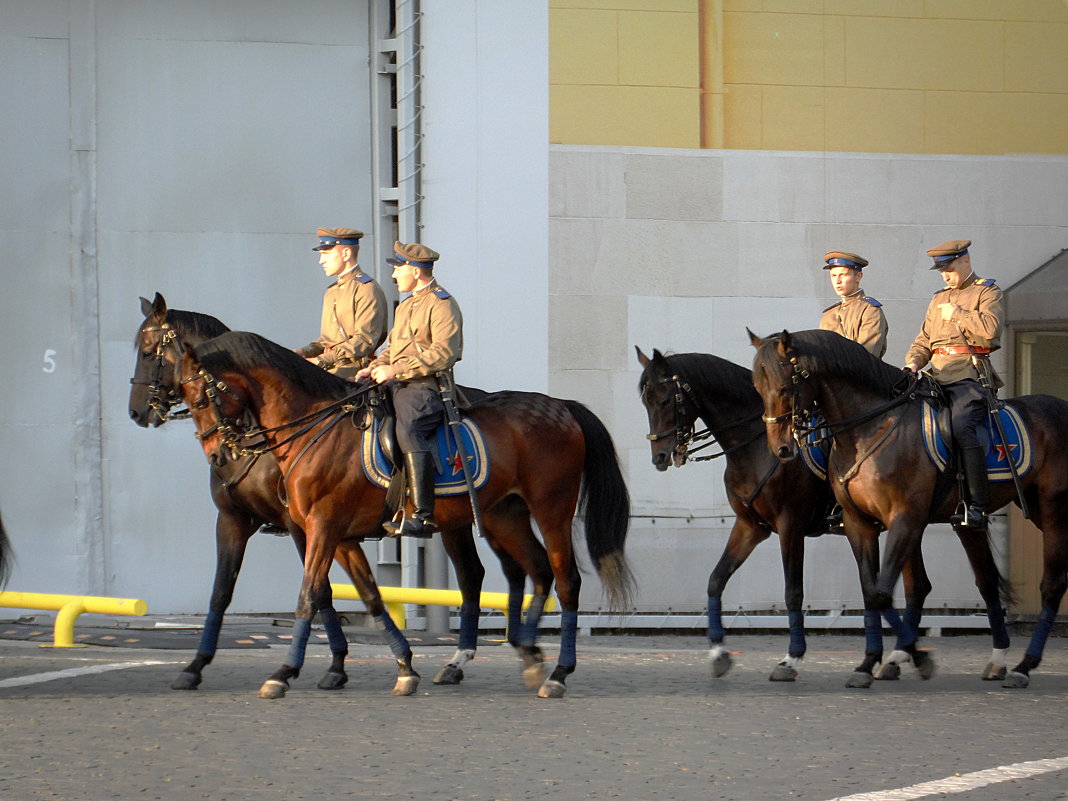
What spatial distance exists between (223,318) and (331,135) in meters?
2.01

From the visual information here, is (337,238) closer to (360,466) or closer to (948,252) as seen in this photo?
(360,466)

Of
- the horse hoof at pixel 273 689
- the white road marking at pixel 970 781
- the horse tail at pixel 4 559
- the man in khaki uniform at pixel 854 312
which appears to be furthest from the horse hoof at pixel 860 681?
the horse tail at pixel 4 559

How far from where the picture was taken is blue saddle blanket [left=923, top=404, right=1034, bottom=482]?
10078 mm

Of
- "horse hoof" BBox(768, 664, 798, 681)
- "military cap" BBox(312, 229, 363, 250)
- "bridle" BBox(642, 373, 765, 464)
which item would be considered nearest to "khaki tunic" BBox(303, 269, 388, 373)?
"military cap" BBox(312, 229, 363, 250)

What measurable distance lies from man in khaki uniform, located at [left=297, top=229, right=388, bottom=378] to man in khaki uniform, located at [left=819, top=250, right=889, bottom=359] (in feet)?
10.6

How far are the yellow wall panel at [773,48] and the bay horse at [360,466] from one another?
5792mm

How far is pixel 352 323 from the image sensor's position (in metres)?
10.6

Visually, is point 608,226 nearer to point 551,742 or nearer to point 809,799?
point 551,742

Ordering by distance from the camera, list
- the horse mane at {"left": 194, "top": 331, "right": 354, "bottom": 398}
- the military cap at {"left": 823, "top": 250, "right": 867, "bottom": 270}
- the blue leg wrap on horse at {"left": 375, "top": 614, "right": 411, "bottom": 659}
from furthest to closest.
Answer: the military cap at {"left": 823, "top": 250, "right": 867, "bottom": 270} → the blue leg wrap on horse at {"left": 375, "top": 614, "right": 411, "bottom": 659} → the horse mane at {"left": 194, "top": 331, "right": 354, "bottom": 398}

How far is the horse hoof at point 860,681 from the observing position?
9.98 metres

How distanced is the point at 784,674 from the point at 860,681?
601mm

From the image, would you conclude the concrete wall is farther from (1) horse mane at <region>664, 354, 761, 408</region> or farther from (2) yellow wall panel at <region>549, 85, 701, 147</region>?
(1) horse mane at <region>664, 354, 761, 408</region>

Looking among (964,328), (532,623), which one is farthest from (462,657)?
(964,328)

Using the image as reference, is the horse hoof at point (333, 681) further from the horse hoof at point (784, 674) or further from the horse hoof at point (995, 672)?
the horse hoof at point (995, 672)
